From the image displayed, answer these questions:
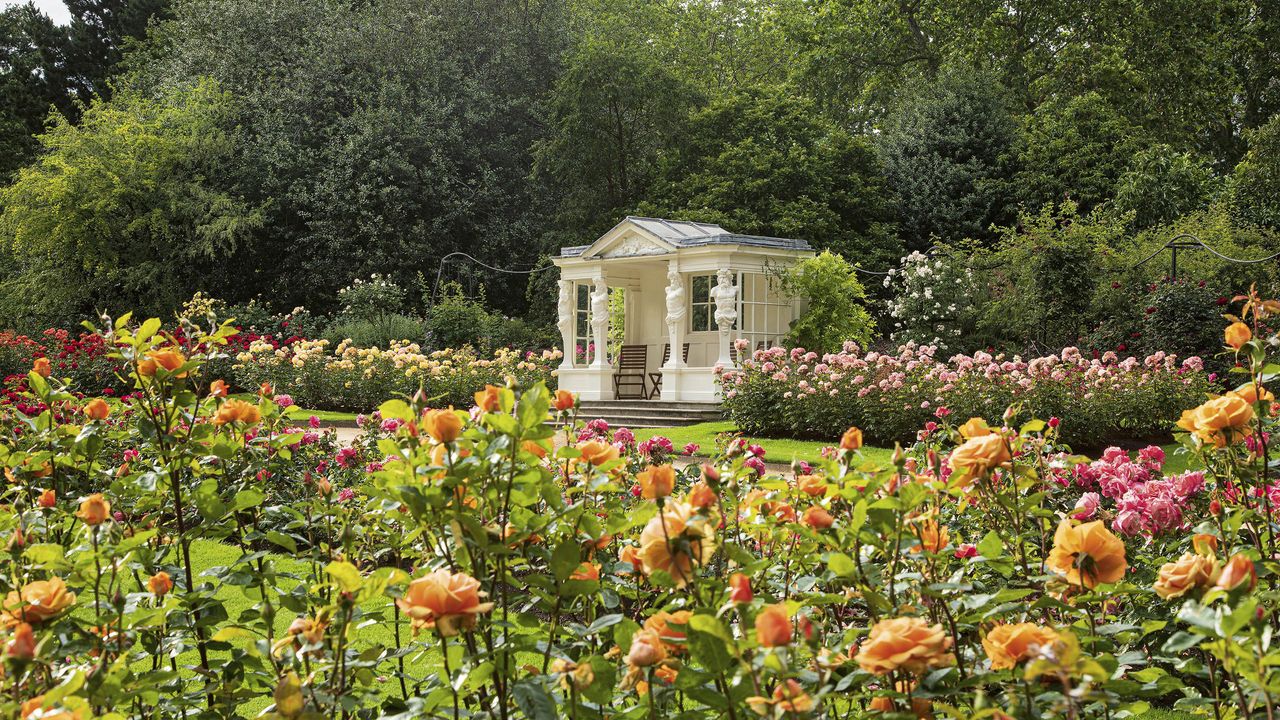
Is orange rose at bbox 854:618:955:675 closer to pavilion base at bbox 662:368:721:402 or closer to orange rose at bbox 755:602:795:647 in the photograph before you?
orange rose at bbox 755:602:795:647

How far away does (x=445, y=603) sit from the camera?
3.95ft

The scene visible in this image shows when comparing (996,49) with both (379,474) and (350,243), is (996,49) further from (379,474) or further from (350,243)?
(379,474)

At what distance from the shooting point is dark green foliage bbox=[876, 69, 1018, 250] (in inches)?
891

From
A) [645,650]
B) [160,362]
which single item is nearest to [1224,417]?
[645,650]

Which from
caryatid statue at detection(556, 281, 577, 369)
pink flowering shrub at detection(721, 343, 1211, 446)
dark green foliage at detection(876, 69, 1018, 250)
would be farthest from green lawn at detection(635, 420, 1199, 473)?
dark green foliage at detection(876, 69, 1018, 250)

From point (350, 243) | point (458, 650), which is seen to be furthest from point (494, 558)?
point (350, 243)

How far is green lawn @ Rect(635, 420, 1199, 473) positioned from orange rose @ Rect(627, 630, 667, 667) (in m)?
7.16

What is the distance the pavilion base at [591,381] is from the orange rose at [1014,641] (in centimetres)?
1607

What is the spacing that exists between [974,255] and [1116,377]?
6785 millimetres

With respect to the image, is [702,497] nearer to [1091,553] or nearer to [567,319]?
[1091,553]

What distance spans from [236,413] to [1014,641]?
1.52m

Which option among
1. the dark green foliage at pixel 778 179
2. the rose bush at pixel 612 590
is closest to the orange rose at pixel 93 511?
the rose bush at pixel 612 590

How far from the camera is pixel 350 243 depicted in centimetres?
2455

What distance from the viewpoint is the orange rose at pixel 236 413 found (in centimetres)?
213
